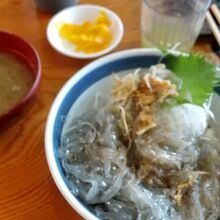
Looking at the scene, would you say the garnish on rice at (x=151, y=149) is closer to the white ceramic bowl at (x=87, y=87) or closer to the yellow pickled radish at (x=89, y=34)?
the white ceramic bowl at (x=87, y=87)

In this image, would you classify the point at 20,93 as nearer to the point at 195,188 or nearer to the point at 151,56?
the point at 151,56

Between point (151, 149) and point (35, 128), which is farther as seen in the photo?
point (35, 128)

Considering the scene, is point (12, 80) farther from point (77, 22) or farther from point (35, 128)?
point (77, 22)

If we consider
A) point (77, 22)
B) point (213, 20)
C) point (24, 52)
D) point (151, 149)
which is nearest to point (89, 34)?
point (77, 22)

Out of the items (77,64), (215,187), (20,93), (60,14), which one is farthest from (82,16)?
(215,187)

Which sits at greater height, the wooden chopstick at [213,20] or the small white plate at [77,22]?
the wooden chopstick at [213,20]

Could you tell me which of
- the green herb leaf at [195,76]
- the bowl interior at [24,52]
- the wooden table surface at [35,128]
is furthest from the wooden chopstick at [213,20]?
the bowl interior at [24,52]
